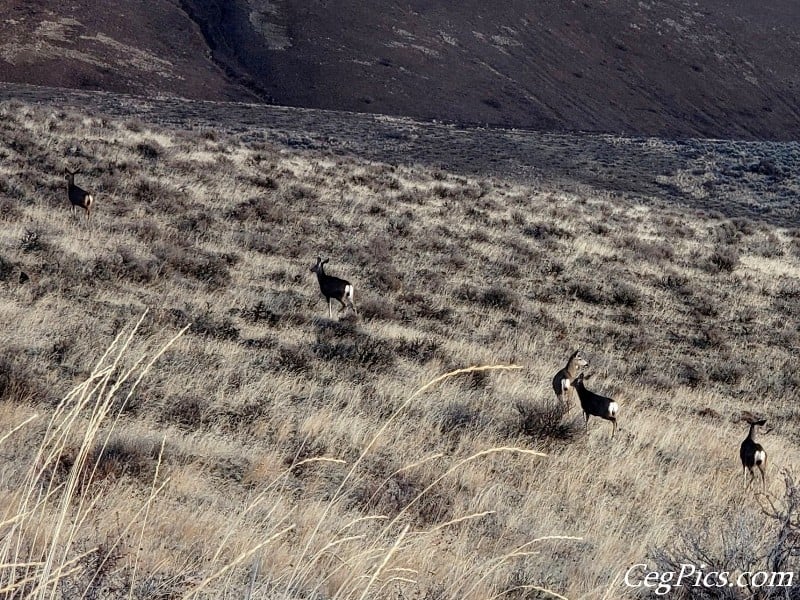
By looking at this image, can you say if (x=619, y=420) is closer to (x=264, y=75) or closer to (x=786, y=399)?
(x=786, y=399)

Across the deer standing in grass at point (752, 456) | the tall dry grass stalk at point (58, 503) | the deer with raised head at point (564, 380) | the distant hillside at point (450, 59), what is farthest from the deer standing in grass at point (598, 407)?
the distant hillside at point (450, 59)

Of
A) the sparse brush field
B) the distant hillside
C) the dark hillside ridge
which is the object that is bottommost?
the sparse brush field

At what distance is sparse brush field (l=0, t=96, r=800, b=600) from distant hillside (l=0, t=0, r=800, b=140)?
54057 mm

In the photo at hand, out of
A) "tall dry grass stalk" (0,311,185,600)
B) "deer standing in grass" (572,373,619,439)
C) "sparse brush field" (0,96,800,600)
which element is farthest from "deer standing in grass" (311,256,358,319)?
"tall dry grass stalk" (0,311,185,600)

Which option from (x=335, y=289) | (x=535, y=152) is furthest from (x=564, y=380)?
(x=535, y=152)

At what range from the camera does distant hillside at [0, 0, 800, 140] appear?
2923 inches

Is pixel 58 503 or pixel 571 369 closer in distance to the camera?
pixel 58 503

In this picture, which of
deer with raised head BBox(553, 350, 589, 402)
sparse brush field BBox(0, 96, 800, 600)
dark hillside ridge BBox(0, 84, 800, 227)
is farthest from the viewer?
dark hillside ridge BBox(0, 84, 800, 227)

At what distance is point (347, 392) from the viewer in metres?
8.24

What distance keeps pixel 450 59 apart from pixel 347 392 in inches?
3225

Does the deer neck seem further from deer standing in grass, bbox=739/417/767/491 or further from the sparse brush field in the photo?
deer standing in grass, bbox=739/417/767/491

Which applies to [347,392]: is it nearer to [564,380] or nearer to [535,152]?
[564,380]

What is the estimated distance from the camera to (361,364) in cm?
952

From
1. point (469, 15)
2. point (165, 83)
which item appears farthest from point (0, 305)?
point (469, 15)
